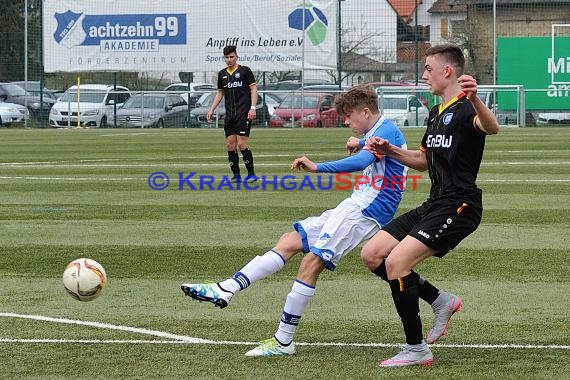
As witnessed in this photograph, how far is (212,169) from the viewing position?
20.2m

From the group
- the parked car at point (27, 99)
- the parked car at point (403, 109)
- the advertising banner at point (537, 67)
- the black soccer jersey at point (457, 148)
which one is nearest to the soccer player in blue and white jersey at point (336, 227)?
the black soccer jersey at point (457, 148)

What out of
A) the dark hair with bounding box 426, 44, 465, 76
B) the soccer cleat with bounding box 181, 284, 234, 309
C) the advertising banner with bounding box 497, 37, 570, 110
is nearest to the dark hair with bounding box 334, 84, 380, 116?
the dark hair with bounding box 426, 44, 465, 76

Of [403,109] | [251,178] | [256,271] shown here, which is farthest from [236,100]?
[403,109]

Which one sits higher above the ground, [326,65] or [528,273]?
[326,65]

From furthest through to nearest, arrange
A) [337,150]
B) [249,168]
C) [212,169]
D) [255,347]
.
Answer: [337,150] < [212,169] < [249,168] < [255,347]

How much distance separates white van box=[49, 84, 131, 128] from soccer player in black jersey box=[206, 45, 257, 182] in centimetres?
2232

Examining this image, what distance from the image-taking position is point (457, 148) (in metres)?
6.47

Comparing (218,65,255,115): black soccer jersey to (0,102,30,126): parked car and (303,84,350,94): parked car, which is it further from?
(0,102,30,126): parked car

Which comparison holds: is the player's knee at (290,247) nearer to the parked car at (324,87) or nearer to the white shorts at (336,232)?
the white shorts at (336,232)

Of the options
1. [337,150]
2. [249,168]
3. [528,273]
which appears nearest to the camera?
[528,273]

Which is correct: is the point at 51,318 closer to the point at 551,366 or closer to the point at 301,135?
the point at 551,366

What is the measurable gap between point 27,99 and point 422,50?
1443 centimetres

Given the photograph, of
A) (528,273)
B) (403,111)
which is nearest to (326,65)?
(403,111)

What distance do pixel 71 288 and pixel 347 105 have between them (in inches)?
81.8
